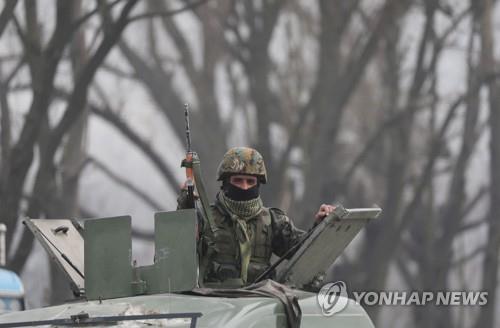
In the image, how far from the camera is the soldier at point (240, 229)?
1016 centimetres

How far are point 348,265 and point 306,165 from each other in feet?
15.9

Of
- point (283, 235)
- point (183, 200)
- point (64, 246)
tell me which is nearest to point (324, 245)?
point (283, 235)

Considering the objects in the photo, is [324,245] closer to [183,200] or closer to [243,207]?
[243,207]

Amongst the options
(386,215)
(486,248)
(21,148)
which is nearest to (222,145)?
(386,215)

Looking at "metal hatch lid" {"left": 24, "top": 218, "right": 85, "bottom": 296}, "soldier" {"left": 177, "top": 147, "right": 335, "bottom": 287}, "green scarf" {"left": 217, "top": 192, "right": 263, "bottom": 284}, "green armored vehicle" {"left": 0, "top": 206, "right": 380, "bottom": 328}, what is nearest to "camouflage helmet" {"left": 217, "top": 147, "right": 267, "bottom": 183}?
"soldier" {"left": 177, "top": 147, "right": 335, "bottom": 287}

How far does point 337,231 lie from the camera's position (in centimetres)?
984

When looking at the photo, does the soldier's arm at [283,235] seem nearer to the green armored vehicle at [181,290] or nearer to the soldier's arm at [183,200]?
the green armored vehicle at [181,290]

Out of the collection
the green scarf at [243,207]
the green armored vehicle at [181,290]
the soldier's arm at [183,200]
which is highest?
the soldier's arm at [183,200]

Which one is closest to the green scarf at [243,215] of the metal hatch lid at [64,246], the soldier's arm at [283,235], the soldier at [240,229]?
the soldier at [240,229]

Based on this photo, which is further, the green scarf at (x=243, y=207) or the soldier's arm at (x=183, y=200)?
the green scarf at (x=243, y=207)

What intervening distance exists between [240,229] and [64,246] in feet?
3.75

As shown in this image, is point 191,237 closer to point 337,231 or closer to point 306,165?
point 337,231

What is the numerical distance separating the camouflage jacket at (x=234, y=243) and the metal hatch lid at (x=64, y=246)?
0.78 meters

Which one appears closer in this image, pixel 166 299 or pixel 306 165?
pixel 166 299
